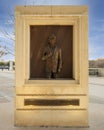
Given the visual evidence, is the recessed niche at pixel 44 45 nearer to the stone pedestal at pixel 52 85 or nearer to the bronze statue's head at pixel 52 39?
the bronze statue's head at pixel 52 39

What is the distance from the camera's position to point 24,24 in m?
8.23

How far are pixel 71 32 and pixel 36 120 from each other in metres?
2.80

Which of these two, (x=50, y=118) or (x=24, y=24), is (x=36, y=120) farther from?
(x=24, y=24)

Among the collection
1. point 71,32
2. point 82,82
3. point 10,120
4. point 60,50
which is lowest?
point 10,120

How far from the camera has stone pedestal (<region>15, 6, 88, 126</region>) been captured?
815 cm

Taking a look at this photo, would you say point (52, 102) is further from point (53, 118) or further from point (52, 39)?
point (52, 39)

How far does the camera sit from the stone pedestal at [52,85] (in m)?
8.15

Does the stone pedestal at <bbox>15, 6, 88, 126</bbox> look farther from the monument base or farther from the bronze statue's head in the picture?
the bronze statue's head

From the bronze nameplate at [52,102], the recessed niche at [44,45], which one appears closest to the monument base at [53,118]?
the bronze nameplate at [52,102]

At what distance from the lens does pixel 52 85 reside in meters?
8.19

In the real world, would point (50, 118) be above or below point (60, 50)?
below

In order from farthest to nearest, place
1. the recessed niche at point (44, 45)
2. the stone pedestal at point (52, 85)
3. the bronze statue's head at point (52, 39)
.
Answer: the recessed niche at point (44, 45)
the bronze statue's head at point (52, 39)
the stone pedestal at point (52, 85)

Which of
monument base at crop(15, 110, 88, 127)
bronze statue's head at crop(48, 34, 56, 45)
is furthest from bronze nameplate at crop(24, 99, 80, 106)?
bronze statue's head at crop(48, 34, 56, 45)

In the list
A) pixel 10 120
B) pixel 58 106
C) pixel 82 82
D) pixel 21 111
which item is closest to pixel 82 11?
pixel 82 82
